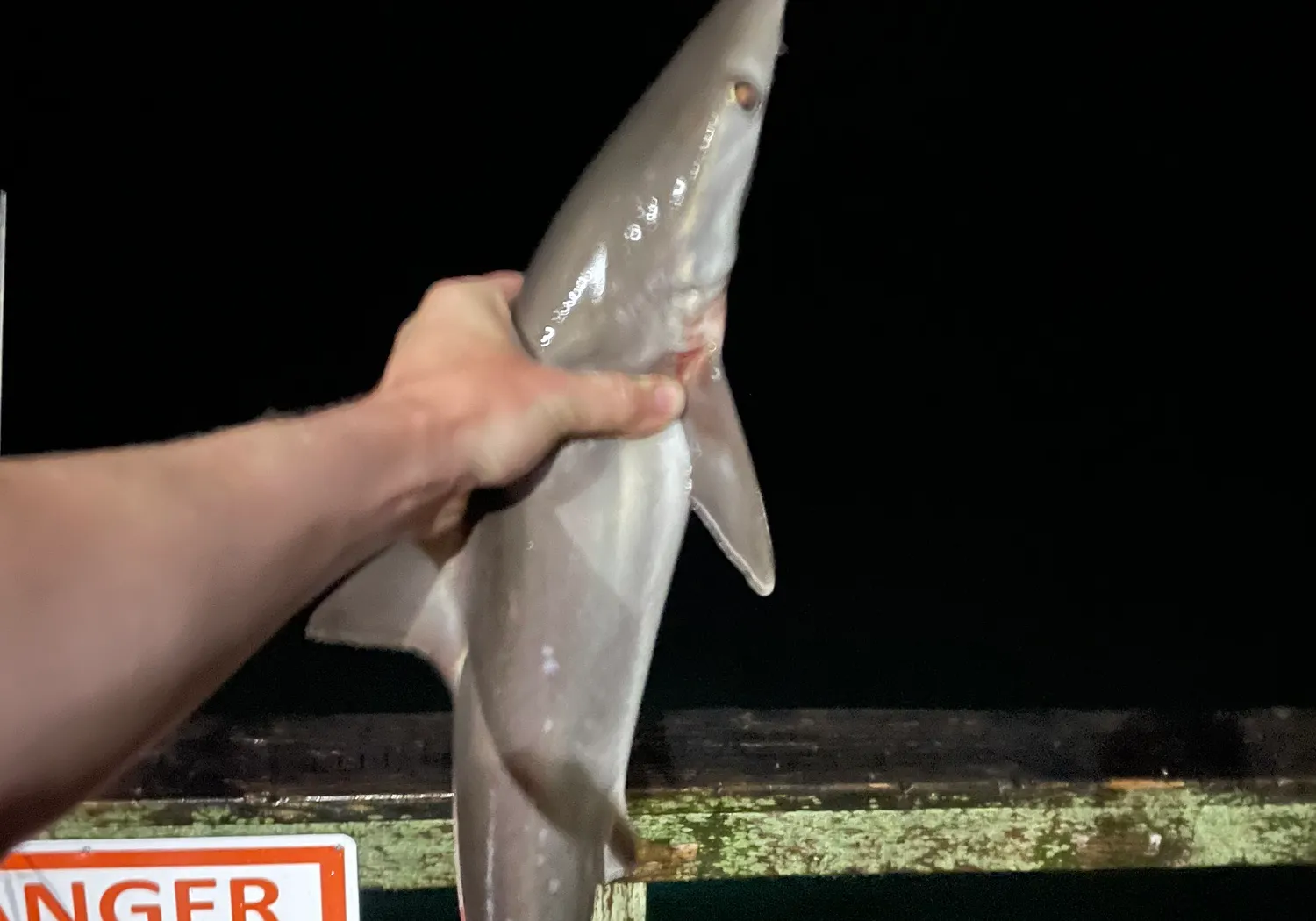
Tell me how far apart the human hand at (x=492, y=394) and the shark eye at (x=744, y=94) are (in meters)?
0.25

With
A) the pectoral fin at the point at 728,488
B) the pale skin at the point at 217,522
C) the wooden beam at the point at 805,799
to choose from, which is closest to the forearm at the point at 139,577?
the pale skin at the point at 217,522

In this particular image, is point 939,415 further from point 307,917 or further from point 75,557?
point 75,557

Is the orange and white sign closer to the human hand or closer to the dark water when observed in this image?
the human hand

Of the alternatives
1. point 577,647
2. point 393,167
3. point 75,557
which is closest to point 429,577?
point 577,647

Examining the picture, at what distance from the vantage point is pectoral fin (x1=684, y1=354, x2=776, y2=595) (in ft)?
2.64

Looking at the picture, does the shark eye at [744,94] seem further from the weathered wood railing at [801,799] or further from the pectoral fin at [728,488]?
the weathered wood railing at [801,799]

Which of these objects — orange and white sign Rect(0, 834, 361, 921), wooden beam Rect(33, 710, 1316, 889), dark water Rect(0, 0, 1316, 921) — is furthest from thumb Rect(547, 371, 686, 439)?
dark water Rect(0, 0, 1316, 921)

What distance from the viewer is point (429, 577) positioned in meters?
0.83

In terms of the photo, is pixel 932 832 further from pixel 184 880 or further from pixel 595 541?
pixel 184 880

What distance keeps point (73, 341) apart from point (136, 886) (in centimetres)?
242

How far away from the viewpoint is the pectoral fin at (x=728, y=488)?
0.80 m

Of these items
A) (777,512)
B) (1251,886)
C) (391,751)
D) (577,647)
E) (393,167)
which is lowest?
(1251,886)

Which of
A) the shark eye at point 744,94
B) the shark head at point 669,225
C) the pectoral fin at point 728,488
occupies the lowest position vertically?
the pectoral fin at point 728,488

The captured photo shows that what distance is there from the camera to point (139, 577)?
19.0 inches
